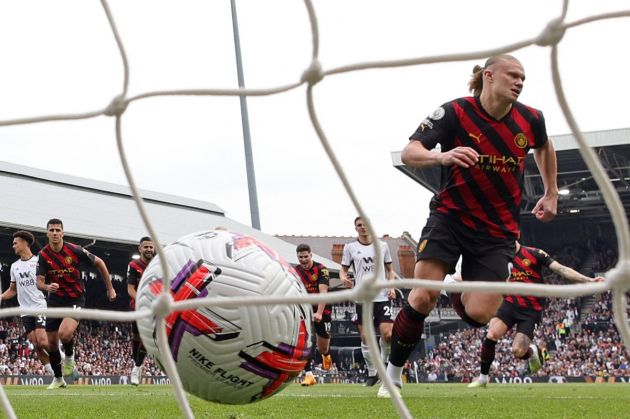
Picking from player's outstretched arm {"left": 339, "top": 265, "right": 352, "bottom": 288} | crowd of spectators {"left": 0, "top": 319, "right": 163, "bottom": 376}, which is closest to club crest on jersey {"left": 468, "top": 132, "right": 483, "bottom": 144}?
player's outstretched arm {"left": 339, "top": 265, "right": 352, "bottom": 288}

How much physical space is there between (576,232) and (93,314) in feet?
114

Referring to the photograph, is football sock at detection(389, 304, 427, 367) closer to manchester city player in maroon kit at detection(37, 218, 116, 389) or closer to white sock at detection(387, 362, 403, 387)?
white sock at detection(387, 362, 403, 387)

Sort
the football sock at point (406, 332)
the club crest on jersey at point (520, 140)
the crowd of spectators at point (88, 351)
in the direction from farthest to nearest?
the crowd of spectators at point (88, 351)
the football sock at point (406, 332)
the club crest on jersey at point (520, 140)

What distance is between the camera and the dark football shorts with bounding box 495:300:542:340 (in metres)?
8.89

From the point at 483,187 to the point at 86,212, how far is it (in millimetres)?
22254

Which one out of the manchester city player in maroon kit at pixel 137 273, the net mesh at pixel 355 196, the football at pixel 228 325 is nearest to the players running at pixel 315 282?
the manchester city player in maroon kit at pixel 137 273

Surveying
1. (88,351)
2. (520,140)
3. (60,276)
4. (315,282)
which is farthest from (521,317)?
(88,351)

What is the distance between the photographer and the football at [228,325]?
3057 mm

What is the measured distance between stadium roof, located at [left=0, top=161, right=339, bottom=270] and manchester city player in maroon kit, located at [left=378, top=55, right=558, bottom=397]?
1809 cm

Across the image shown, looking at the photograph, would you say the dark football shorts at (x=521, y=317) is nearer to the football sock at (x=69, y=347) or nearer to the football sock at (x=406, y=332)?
the football sock at (x=406, y=332)

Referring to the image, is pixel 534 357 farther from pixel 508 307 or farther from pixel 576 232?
pixel 576 232

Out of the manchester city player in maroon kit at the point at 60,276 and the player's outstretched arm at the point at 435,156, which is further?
the manchester city player in maroon kit at the point at 60,276

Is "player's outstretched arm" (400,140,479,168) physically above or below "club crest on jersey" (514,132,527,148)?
below

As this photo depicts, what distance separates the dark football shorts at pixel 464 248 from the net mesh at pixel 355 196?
2378mm
